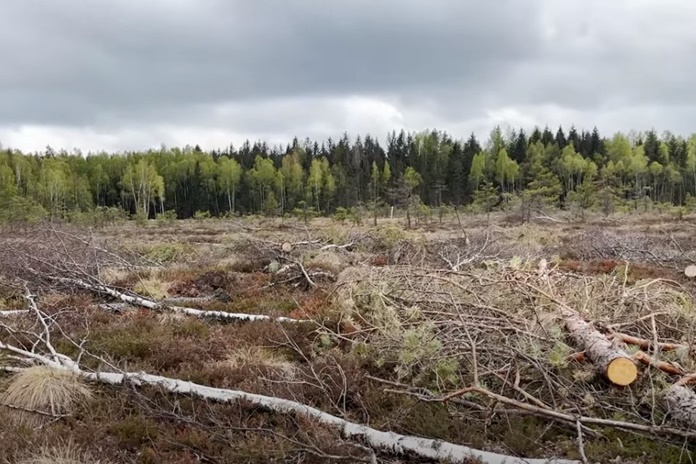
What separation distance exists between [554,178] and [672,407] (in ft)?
156

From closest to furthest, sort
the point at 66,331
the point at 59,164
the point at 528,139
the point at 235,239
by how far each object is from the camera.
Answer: the point at 66,331 < the point at 235,239 < the point at 59,164 < the point at 528,139

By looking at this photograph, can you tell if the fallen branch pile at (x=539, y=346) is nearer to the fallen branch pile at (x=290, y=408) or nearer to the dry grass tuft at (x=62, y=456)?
the fallen branch pile at (x=290, y=408)

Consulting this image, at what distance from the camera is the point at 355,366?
20.1ft

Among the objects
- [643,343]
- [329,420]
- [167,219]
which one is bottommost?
[167,219]

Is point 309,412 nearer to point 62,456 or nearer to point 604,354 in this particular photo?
point 62,456

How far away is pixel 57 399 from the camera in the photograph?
17.3 feet

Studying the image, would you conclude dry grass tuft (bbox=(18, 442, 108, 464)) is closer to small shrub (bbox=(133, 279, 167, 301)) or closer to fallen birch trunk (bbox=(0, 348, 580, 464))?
fallen birch trunk (bbox=(0, 348, 580, 464))

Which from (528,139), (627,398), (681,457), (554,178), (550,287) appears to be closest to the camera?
(681,457)

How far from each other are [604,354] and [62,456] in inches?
183

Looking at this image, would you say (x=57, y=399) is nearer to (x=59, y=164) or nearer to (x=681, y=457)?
(x=681, y=457)

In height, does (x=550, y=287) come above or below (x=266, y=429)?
above

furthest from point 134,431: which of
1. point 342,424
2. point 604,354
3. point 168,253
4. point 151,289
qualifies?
point 168,253

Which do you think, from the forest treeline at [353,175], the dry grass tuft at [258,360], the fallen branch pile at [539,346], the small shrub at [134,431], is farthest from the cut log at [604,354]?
the forest treeline at [353,175]

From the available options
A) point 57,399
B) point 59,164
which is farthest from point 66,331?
point 59,164
